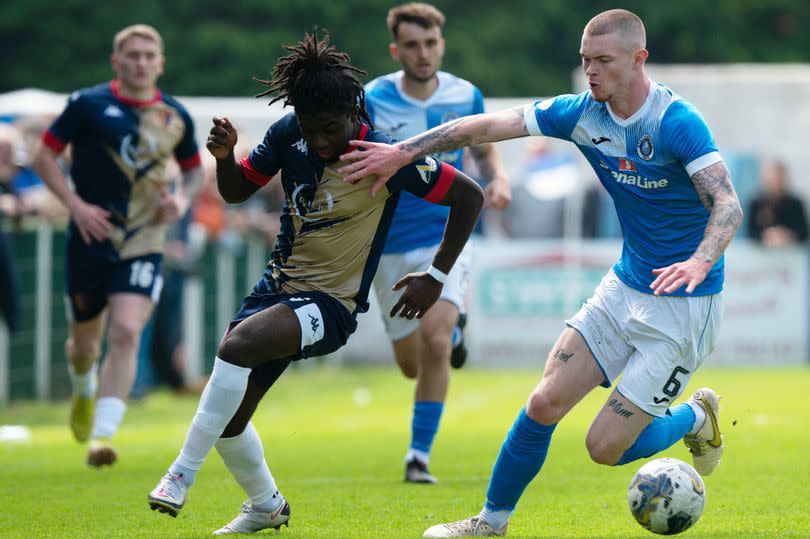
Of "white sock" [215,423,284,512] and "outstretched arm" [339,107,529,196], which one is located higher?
"outstretched arm" [339,107,529,196]

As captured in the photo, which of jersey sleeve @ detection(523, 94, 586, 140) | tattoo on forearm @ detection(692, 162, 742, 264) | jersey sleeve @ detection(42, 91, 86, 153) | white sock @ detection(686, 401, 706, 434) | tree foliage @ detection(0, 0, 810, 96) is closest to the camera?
tattoo on forearm @ detection(692, 162, 742, 264)

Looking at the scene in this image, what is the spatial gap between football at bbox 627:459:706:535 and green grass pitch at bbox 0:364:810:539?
0.24m

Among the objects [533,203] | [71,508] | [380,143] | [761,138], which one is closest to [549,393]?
[380,143]

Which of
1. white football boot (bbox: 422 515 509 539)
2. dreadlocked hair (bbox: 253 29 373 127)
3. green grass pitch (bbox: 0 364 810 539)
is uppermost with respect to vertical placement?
dreadlocked hair (bbox: 253 29 373 127)

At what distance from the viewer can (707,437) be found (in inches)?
317

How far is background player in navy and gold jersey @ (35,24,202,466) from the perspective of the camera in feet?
34.3

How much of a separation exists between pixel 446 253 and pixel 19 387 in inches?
376

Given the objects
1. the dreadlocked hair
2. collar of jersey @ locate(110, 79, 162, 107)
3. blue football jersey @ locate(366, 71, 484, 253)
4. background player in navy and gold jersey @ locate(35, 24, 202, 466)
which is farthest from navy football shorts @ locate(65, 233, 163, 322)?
the dreadlocked hair

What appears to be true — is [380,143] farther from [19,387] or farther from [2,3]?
[2,3]

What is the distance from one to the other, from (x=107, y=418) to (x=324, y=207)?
378 centimetres

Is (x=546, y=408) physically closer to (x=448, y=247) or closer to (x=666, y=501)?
(x=666, y=501)

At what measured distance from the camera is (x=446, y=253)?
7.13 meters

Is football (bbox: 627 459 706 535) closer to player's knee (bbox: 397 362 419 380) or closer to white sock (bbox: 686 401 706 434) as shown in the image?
white sock (bbox: 686 401 706 434)

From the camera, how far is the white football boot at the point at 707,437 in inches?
317
